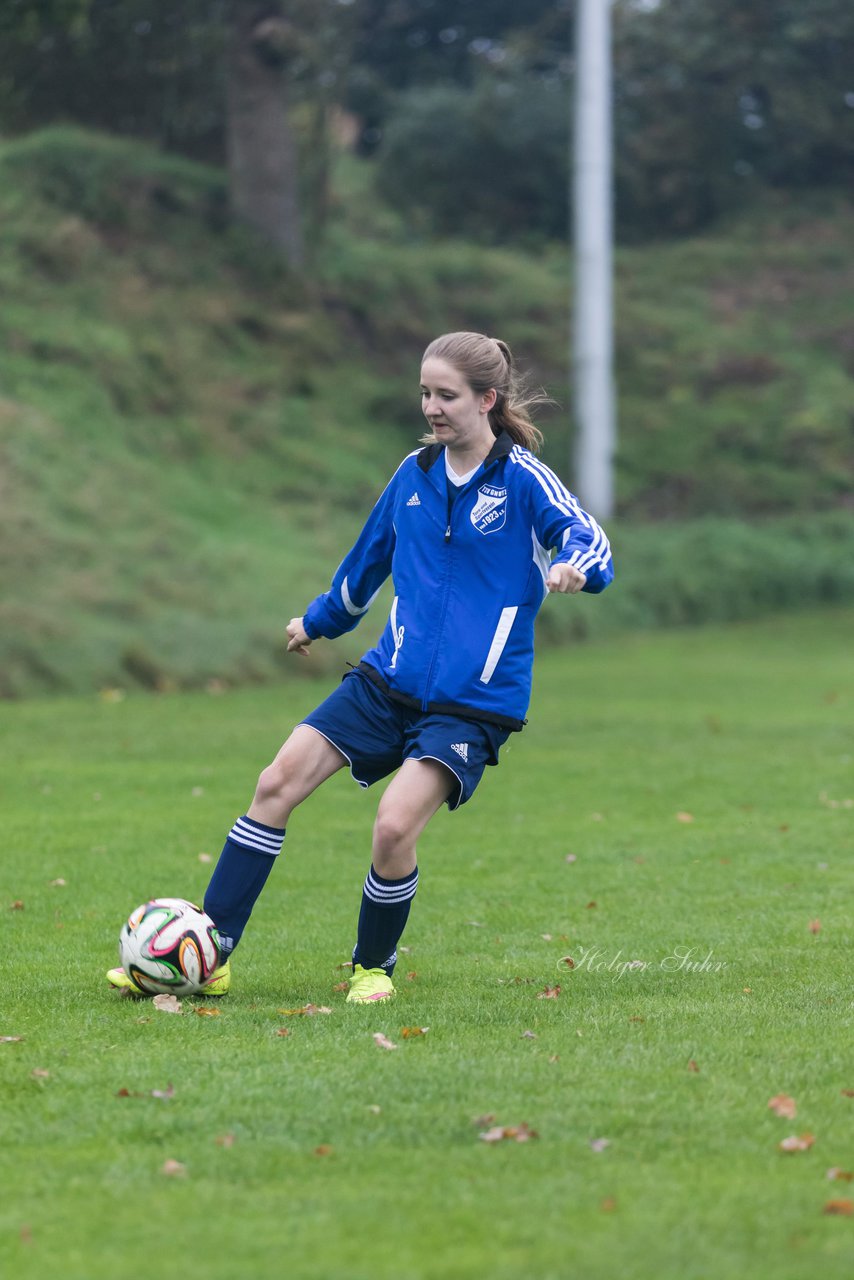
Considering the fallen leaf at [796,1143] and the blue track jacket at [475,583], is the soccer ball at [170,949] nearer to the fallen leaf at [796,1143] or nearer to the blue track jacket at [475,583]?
the blue track jacket at [475,583]

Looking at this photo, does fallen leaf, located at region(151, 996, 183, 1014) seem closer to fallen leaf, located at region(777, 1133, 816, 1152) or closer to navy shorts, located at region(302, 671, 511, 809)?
navy shorts, located at region(302, 671, 511, 809)

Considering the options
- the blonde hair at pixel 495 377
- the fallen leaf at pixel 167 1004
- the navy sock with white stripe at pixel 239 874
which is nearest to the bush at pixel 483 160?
the blonde hair at pixel 495 377

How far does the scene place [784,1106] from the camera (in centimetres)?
512

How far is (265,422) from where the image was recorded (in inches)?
1169

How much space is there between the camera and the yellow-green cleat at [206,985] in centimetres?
666

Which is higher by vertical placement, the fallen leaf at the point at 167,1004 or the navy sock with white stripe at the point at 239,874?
the navy sock with white stripe at the point at 239,874

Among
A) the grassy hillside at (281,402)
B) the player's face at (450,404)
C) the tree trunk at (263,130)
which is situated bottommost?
the grassy hillside at (281,402)

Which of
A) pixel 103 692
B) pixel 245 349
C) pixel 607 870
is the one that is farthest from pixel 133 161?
pixel 607 870

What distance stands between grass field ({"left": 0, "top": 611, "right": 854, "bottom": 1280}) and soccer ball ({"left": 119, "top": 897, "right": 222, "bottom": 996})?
0.14 meters

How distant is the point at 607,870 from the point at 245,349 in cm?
2263

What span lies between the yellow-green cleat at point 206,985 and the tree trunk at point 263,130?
84.6ft

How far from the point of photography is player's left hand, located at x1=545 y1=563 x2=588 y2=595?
6.04 m

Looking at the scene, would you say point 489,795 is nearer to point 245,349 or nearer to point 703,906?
point 703,906

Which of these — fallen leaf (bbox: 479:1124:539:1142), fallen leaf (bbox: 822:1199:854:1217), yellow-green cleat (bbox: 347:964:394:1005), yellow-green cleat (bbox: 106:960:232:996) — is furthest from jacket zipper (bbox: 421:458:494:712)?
fallen leaf (bbox: 822:1199:854:1217)
